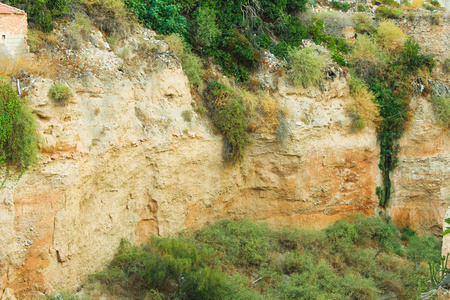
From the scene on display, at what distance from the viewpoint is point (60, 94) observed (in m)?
8.74

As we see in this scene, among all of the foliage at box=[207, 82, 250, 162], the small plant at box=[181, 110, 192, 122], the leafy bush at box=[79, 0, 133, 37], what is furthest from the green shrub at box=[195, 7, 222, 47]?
the small plant at box=[181, 110, 192, 122]

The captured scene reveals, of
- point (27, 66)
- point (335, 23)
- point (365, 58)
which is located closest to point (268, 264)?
point (27, 66)

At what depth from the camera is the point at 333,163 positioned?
1373cm

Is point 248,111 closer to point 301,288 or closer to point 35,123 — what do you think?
point 301,288

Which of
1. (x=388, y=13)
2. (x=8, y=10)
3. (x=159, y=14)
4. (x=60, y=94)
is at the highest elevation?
(x=388, y=13)

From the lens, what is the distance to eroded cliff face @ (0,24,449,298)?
8.35m

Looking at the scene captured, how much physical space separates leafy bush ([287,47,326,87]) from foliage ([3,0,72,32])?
6491 mm

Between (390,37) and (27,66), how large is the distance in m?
12.2

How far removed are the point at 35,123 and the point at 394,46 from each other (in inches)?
490

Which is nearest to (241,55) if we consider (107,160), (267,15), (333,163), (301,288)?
(267,15)

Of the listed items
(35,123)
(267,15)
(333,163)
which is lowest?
(333,163)

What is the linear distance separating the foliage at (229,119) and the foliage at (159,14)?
1.87 m

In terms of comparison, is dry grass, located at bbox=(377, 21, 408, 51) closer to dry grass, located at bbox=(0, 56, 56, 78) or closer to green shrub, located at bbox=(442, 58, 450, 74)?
green shrub, located at bbox=(442, 58, 450, 74)

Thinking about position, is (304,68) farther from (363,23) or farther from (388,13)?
(388,13)
